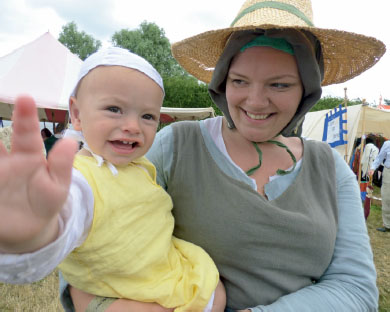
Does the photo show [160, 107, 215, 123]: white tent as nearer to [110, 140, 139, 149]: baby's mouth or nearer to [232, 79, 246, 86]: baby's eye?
[232, 79, 246, 86]: baby's eye

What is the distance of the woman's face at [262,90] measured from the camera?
1.15m

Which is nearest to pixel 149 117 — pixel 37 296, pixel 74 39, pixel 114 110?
pixel 114 110

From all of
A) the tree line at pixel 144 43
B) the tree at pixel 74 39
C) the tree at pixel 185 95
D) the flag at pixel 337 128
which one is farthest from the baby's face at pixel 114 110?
the tree at pixel 74 39

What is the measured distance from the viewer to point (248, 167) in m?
1.28

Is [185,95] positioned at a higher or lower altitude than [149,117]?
lower

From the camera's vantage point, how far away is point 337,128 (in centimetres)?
634

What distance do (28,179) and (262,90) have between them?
0.92 metres

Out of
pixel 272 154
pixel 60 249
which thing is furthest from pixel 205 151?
pixel 60 249

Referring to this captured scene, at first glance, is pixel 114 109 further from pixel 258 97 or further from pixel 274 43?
pixel 274 43

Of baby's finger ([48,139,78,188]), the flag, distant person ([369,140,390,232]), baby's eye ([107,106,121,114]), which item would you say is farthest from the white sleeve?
distant person ([369,140,390,232])

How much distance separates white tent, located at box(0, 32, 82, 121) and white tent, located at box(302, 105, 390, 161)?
21.2 ft

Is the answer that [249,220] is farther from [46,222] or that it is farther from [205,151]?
[46,222]

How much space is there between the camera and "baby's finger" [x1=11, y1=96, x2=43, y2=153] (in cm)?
47

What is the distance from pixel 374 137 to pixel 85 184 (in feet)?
40.9
